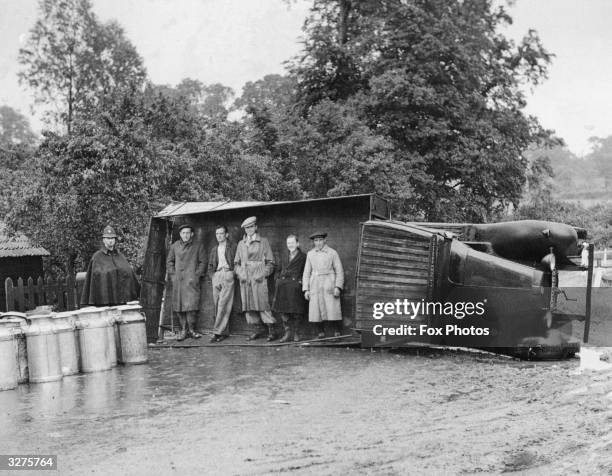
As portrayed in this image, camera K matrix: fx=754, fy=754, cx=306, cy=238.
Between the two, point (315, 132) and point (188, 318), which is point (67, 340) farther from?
point (315, 132)

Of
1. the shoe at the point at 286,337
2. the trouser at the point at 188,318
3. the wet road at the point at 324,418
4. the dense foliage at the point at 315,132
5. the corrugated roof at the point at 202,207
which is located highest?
the dense foliage at the point at 315,132

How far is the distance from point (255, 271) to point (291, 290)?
73 cm

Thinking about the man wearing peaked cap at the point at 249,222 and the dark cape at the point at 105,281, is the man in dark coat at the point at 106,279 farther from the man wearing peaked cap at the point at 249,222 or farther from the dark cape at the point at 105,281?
the man wearing peaked cap at the point at 249,222

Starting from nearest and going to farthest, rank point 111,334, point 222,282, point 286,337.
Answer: point 111,334, point 286,337, point 222,282

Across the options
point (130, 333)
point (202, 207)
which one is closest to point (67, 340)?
point (130, 333)

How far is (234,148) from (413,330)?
1322cm

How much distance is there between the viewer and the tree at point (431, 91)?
91.4 ft

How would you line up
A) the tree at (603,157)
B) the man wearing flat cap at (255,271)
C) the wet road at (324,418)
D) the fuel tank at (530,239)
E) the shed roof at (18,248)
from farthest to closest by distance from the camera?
the tree at (603,157), the shed roof at (18,248), the man wearing flat cap at (255,271), the fuel tank at (530,239), the wet road at (324,418)

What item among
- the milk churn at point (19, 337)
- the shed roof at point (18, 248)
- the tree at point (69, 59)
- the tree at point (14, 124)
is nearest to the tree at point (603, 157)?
the tree at point (14, 124)

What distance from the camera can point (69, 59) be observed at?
1489 inches

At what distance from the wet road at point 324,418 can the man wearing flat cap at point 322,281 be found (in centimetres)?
125

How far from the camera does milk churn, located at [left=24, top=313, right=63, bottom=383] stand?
894cm

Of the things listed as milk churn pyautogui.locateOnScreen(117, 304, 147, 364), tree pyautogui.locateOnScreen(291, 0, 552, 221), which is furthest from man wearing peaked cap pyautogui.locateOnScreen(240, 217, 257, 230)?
tree pyautogui.locateOnScreen(291, 0, 552, 221)

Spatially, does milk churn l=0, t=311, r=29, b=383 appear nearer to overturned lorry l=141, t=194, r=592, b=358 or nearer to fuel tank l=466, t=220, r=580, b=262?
overturned lorry l=141, t=194, r=592, b=358
